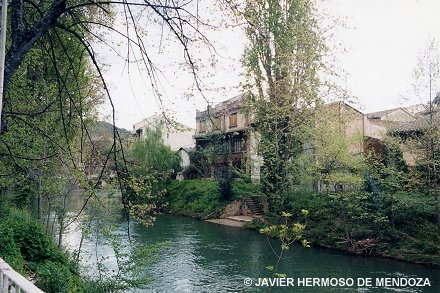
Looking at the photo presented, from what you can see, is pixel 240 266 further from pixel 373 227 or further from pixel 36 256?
pixel 36 256

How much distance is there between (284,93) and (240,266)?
10.0 meters

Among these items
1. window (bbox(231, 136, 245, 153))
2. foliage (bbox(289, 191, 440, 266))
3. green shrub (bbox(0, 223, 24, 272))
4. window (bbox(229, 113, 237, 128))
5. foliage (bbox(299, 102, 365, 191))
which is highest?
window (bbox(229, 113, 237, 128))

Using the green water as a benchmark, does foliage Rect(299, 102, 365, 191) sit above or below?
above

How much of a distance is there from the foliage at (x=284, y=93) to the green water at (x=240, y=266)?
3.97 m

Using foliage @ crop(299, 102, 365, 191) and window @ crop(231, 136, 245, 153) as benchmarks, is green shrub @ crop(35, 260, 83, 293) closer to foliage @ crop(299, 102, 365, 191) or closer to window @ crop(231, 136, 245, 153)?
foliage @ crop(299, 102, 365, 191)

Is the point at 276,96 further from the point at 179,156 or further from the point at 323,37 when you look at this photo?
the point at 179,156

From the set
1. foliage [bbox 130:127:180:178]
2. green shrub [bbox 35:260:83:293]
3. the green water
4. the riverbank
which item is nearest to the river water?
the green water

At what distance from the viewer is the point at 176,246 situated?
17.6m

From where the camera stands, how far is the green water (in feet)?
38.5

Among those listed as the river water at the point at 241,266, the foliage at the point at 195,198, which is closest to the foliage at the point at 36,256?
the river water at the point at 241,266

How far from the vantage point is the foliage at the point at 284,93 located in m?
20.0

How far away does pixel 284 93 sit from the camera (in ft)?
67.2

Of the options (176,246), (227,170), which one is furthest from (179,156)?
(176,246)

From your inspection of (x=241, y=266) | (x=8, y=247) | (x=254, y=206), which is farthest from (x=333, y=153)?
(x=8, y=247)
